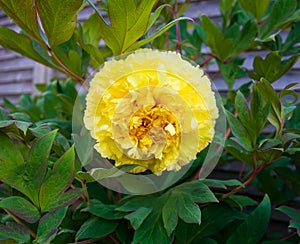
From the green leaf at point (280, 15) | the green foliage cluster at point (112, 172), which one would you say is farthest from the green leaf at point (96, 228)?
the green leaf at point (280, 15)

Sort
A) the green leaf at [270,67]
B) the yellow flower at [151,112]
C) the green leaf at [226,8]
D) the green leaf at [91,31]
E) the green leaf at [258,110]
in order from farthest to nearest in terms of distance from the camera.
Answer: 1. the green leaf at [226,8]
2. the green leaf at [91,31]
3. the green leaf at [270,67]
4. the green leaf at [258,110]
5. the yellow flower at [151,112]

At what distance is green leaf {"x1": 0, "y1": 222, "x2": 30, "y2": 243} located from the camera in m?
0.49

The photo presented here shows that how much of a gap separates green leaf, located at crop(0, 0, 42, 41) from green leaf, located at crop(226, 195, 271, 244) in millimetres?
457

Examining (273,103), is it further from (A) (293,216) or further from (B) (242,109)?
(A) (293,216)

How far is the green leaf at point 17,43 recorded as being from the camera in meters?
0.64

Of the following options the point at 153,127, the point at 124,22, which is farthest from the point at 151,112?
the point at 124,22

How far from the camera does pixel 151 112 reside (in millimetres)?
473

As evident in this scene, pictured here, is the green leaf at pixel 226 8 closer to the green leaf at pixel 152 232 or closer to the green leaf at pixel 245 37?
the green leaf at pixel 245 37

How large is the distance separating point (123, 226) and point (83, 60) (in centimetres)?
36

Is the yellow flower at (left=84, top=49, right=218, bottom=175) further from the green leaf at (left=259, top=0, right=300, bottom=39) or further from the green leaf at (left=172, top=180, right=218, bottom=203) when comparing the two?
the green leaf at (left=259, top=0, right=300, bottom=39)

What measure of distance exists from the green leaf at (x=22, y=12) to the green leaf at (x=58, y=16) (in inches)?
0.6

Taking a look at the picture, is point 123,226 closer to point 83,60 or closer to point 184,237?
point 184,237

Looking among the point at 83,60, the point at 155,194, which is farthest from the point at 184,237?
the point at 83,60

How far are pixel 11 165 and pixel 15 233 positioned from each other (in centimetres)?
9
